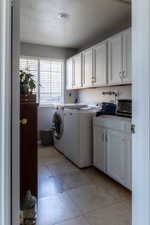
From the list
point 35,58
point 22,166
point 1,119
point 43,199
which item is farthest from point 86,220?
point 35,58

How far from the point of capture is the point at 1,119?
30.6 inches

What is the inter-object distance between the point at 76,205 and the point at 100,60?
246 cm

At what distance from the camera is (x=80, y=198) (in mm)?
2105

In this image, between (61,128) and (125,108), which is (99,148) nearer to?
(125,108)

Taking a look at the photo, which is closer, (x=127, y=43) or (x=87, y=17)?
(x=127, y=43)

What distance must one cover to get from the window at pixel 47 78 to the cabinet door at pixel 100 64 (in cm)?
159

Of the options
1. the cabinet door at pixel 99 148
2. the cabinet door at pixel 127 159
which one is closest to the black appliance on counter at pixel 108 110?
the cabinet door at pixel 99 148

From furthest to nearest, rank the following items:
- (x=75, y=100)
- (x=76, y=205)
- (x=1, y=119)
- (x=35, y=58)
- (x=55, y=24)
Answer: (x=75, y=100)
(x=35, y=58)
(x=55, y=24)
(x=76, y=205)
(x=1, y=119)

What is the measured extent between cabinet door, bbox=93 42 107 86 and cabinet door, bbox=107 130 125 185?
3.81 ft

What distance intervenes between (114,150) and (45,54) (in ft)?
10.5

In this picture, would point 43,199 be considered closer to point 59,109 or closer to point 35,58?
point 59,109

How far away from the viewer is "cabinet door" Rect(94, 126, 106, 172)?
266cm

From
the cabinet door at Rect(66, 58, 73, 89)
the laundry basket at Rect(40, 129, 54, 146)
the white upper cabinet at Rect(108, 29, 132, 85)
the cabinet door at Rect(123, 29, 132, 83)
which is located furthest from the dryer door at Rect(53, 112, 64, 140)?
the cabinet door at Rect(123, 29, 132, 83)

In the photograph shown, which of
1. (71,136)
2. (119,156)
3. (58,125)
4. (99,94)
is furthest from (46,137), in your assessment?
(119,156)
